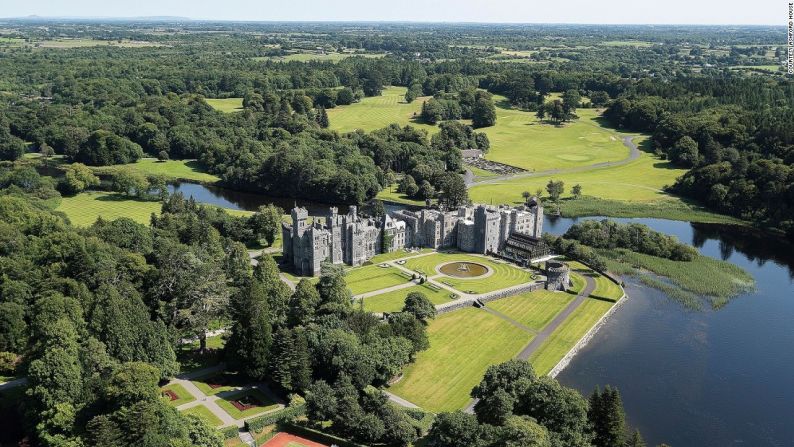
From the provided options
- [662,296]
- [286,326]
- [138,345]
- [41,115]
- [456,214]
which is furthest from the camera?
[41,115]

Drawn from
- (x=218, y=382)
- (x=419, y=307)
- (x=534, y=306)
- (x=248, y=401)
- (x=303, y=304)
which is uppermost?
(x=303, y=304)

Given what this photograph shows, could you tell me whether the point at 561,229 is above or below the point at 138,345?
below

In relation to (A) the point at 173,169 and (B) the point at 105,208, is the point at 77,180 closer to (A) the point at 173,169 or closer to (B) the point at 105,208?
(B) the point at 105,208

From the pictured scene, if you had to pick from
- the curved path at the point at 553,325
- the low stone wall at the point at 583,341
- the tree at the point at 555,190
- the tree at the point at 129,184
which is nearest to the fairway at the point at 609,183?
the tree at the point at 555,190

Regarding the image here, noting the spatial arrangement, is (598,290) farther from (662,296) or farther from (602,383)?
(602,383)

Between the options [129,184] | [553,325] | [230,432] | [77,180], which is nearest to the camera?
[230,432]

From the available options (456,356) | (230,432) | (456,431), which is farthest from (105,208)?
(456,431)

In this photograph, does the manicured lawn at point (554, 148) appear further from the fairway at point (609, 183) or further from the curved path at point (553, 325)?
the curved path at point (553, 325)

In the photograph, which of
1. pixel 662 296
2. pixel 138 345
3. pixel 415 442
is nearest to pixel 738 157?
pixel 662 296
